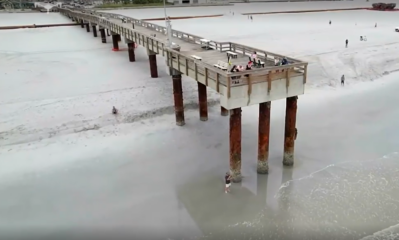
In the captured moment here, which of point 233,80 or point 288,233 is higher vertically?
point 233,80

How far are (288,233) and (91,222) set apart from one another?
21.7 feet

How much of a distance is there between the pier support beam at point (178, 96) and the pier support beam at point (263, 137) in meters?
6.19

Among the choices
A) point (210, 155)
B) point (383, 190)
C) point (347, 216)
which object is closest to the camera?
point (347, 216)

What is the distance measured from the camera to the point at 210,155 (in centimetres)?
1582

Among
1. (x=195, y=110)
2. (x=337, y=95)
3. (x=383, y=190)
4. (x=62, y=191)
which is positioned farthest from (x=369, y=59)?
(x=62, y=191)

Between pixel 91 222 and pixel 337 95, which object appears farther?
pixel 337 95

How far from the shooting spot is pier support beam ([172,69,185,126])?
18453 millimetres

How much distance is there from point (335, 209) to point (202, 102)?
9.62 meters

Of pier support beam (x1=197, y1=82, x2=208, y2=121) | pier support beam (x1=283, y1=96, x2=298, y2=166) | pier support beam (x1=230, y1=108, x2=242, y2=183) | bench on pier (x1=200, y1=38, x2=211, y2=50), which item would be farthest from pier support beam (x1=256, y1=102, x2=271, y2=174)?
bench on pier (x1=200, y1=38, x2=211, y2=50)

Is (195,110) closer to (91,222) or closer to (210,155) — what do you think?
(210,155)

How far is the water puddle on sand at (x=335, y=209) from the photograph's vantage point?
10914 millimetres

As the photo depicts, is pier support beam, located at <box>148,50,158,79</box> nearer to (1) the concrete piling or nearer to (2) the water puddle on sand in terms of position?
(1) the concrete piling

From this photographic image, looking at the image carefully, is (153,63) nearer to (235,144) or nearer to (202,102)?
(202,102)

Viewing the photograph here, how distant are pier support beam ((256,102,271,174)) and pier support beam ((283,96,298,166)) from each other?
43.2 inches
